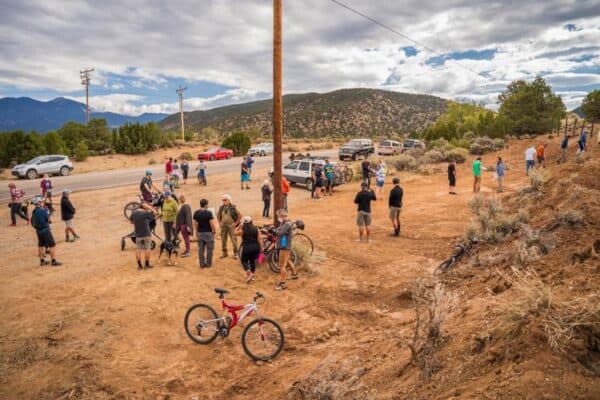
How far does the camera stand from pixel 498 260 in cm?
813

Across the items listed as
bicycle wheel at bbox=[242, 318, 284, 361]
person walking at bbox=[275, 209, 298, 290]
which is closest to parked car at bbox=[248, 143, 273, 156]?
person walking at bbox=[275, 209, 298, 290]

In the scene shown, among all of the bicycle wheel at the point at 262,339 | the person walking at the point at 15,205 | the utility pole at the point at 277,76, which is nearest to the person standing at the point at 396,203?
the utility pole at the point at 277,76

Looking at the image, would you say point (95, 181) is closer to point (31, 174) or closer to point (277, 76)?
point (31, 174)

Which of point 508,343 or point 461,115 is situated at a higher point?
point 461,115

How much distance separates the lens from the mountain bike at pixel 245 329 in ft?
21.0

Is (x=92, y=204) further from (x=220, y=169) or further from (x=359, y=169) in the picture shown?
(x=359, y=169)

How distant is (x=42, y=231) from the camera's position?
10.1m

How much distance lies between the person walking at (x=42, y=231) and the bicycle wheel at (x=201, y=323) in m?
5.54

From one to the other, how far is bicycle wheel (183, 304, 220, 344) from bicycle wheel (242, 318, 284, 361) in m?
0.70

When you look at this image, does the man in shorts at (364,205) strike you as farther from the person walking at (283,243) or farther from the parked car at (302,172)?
the parked car at (302,172)

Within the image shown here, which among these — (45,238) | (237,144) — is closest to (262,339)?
(45,238)

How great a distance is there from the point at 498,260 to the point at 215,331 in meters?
5.80

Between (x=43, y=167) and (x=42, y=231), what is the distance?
2078 cm

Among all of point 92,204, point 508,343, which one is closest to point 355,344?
point 508,343
